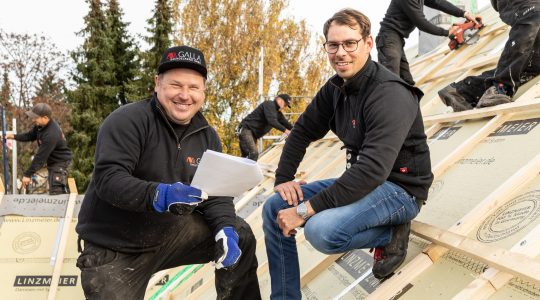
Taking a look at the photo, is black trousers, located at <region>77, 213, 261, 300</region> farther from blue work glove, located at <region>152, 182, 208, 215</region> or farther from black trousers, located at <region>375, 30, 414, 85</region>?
black trousers, located at <region>375, 30, 414, 85</region>

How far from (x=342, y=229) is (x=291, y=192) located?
1.68ft

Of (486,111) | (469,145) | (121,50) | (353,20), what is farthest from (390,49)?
(121,50)

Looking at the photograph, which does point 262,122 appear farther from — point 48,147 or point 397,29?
point 397,29

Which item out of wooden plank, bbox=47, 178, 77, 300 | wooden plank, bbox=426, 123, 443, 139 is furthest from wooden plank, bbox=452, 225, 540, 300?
wooden plank, bbox=47, 178, 77, 300

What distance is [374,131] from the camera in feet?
7.68

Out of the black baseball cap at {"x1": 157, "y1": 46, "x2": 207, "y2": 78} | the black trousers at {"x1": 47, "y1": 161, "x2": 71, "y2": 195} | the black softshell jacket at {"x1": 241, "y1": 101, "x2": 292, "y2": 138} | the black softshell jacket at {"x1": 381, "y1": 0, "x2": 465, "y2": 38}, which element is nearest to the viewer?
the black baseball cap at {"x1": 157, "y1": 46, "x2": 207, "y2": 78}

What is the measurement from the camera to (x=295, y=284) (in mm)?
2721

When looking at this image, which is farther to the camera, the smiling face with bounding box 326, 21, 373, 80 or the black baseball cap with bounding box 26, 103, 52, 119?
the black baseball cap with bounding box 26, 103, 52, 119

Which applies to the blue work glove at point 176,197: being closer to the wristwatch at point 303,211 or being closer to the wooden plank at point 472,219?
the wristwatch at point 303,211

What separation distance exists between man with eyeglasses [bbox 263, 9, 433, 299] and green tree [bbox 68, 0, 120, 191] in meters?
18.2

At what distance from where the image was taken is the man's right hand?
2.75 metres

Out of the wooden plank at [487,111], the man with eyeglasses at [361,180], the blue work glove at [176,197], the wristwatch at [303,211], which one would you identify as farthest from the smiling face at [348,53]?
the wooden plank at [487,111]

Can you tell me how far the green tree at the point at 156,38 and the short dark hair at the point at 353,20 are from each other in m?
19.2

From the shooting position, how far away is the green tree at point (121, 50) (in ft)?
69.8
